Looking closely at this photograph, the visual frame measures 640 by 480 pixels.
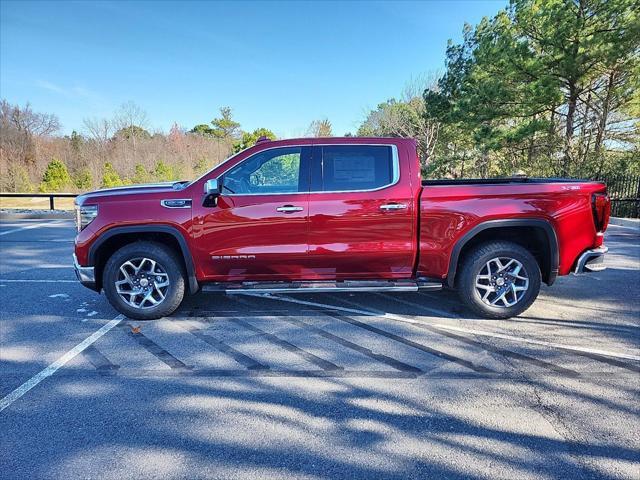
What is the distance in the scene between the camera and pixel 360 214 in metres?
4.31

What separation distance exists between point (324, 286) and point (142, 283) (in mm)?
2040

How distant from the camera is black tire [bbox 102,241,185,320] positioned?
14.3 feet

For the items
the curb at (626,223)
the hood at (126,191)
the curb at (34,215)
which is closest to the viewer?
the hood at (126,191)

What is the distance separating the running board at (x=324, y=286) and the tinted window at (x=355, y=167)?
105cm

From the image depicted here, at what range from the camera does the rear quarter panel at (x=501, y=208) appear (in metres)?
4.29

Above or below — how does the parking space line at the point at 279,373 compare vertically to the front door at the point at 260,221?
below

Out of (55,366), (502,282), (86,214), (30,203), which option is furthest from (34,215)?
(502,282)

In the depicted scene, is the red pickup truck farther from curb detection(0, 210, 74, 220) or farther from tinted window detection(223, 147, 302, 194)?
curb detection(0, 210, 74, 220)

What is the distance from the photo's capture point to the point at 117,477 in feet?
7.24

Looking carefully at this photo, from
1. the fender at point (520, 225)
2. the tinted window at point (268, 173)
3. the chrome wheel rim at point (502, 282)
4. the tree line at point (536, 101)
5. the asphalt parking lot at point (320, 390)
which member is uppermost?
the tree line at point (536, 101)

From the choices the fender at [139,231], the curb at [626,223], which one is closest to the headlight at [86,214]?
the fender at [139,231]

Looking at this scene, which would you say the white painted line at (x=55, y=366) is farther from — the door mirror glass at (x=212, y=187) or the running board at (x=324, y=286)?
the door mirror glass at (x=212, y=187)

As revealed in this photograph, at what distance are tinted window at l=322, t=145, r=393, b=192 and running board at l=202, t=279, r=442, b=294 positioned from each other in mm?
1050

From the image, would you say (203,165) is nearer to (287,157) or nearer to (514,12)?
(514,12)
